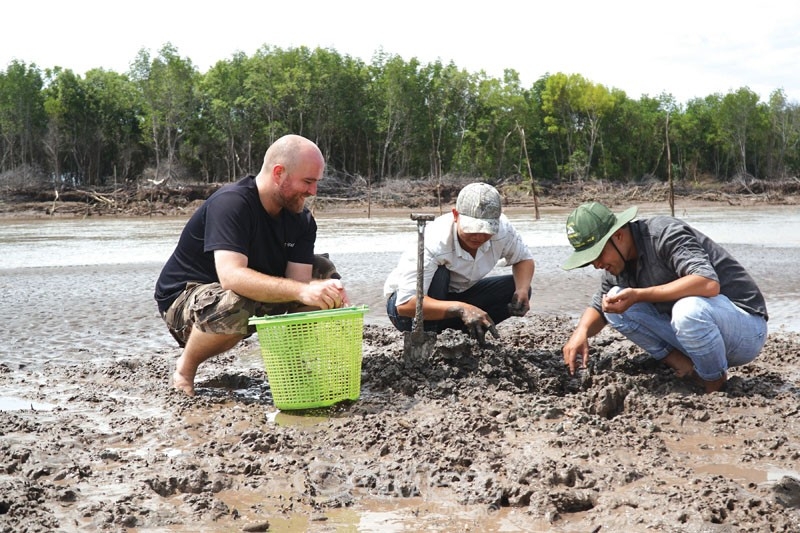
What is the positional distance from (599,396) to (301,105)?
152 feet

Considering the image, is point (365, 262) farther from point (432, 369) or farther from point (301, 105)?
point (301, 105)

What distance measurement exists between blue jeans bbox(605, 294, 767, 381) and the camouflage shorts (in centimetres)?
180

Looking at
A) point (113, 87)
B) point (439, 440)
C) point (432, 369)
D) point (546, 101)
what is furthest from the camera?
point (546, 101)

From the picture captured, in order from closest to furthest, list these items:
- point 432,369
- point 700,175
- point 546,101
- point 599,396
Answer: point 599,396 → point 432,369 → point 546,101 → point 700,175

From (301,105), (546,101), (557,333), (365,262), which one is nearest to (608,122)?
(546,101)

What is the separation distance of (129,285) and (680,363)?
6.98 m

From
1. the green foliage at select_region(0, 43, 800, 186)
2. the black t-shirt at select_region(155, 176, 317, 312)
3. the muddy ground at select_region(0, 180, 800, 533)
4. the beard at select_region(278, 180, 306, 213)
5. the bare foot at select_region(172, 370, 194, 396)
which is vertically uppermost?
the green foliage at select_region(0, 43, 800, 186)

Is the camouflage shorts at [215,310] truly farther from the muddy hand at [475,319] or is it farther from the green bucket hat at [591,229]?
the green bucket hat at [591,229]

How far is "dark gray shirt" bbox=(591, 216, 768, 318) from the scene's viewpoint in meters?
3.62

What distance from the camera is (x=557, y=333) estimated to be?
562 cm

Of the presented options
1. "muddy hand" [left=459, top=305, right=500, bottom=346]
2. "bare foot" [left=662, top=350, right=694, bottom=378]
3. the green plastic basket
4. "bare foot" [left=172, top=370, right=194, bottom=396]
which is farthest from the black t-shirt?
"bare foot" [left=662, top=350, right=694, bottom=378]

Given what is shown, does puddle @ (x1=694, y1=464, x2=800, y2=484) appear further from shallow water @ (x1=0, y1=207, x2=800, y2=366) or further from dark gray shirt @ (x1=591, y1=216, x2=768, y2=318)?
shallow water @ (x1=0, y1=207, x2=800, y2=366)

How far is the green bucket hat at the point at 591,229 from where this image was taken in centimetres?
366

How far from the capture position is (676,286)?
3.58 meters
